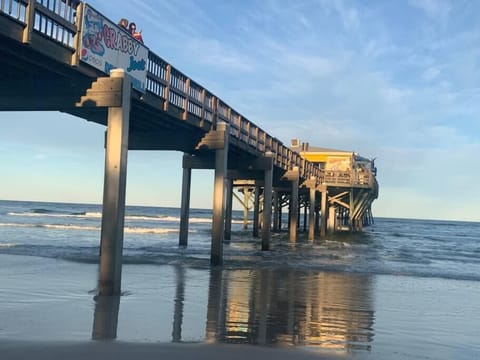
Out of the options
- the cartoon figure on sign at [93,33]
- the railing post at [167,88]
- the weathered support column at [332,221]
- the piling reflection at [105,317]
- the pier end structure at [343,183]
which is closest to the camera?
the piling reflection at [105,317]

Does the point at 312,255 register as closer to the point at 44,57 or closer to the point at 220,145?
the point at 220,145

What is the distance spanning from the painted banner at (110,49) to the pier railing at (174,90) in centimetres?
23

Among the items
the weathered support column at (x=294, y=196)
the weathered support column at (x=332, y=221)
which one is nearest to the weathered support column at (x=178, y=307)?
the weathered support column at (x=294, y=196)

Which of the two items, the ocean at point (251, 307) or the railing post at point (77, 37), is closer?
the ocean at point (251, 307)

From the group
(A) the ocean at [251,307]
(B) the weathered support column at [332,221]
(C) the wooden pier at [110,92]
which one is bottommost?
(A) the ocean at [251,307]

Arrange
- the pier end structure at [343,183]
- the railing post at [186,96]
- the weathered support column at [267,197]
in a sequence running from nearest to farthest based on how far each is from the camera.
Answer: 1. the railing post at [186,96]
2. the weathered support column at [267,197]
3. the pier end structure at [343,183]

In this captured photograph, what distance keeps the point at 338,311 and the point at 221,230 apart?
711 cm

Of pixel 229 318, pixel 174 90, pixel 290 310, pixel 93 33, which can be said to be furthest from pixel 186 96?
pixel 229 318

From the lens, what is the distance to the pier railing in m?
7.87

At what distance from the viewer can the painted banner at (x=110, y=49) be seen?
9086 mm

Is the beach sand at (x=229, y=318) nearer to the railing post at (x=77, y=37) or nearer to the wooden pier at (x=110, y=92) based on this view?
the wooden pier at (x=110, y=92)

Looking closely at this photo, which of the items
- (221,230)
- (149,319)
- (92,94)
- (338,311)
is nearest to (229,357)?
(149,319)

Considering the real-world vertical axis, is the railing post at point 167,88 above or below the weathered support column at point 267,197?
above

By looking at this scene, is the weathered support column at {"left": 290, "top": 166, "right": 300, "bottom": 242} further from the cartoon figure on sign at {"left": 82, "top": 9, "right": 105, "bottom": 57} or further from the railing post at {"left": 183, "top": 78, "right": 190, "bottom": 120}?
the cartoon figure on sign at {"left": 82, "top": 9, "right": 105, "bottom": 57}
